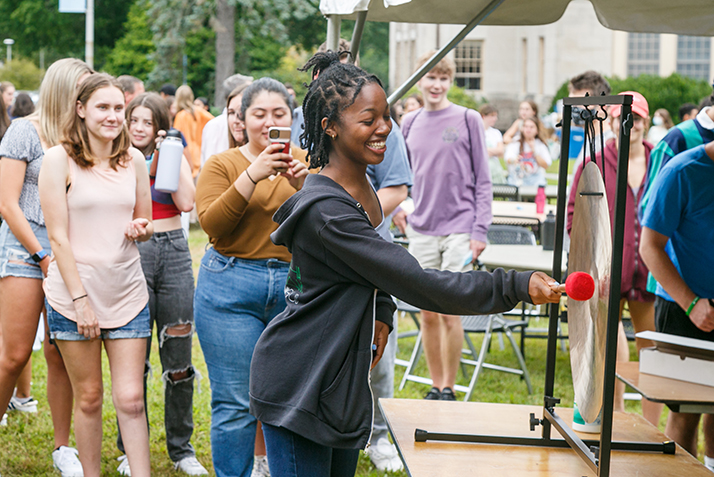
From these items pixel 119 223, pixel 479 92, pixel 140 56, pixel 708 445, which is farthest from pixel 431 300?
pixel 479 92

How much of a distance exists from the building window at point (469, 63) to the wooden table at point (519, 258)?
Answer: 32805mm

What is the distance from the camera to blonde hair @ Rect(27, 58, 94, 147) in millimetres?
3396

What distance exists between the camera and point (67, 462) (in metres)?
4.04

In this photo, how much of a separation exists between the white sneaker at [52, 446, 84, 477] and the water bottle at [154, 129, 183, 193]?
4.89ft

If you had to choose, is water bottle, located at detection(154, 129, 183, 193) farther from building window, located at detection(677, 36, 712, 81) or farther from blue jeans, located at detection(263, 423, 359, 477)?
building window, located at detection(677, 36, 712, 81)

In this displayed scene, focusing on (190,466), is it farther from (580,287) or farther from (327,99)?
(580,287)

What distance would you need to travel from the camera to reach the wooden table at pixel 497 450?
2.30 metres

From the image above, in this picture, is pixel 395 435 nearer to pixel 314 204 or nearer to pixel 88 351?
pixel 314 204

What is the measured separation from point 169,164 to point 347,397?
7.20 ft

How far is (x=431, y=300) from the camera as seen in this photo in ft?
6.60

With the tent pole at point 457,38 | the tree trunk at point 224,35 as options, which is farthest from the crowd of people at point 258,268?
the tree trunk at point 224,35

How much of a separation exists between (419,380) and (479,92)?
3417cm

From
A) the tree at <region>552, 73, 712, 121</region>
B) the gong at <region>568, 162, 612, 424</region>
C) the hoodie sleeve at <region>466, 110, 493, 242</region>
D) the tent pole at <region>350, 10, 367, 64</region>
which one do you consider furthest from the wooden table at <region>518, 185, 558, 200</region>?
the tree at <region>552, 73, 712, 121</region>

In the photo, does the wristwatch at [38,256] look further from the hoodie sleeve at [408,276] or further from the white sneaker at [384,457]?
the hoodie sleeve at [408,276]
